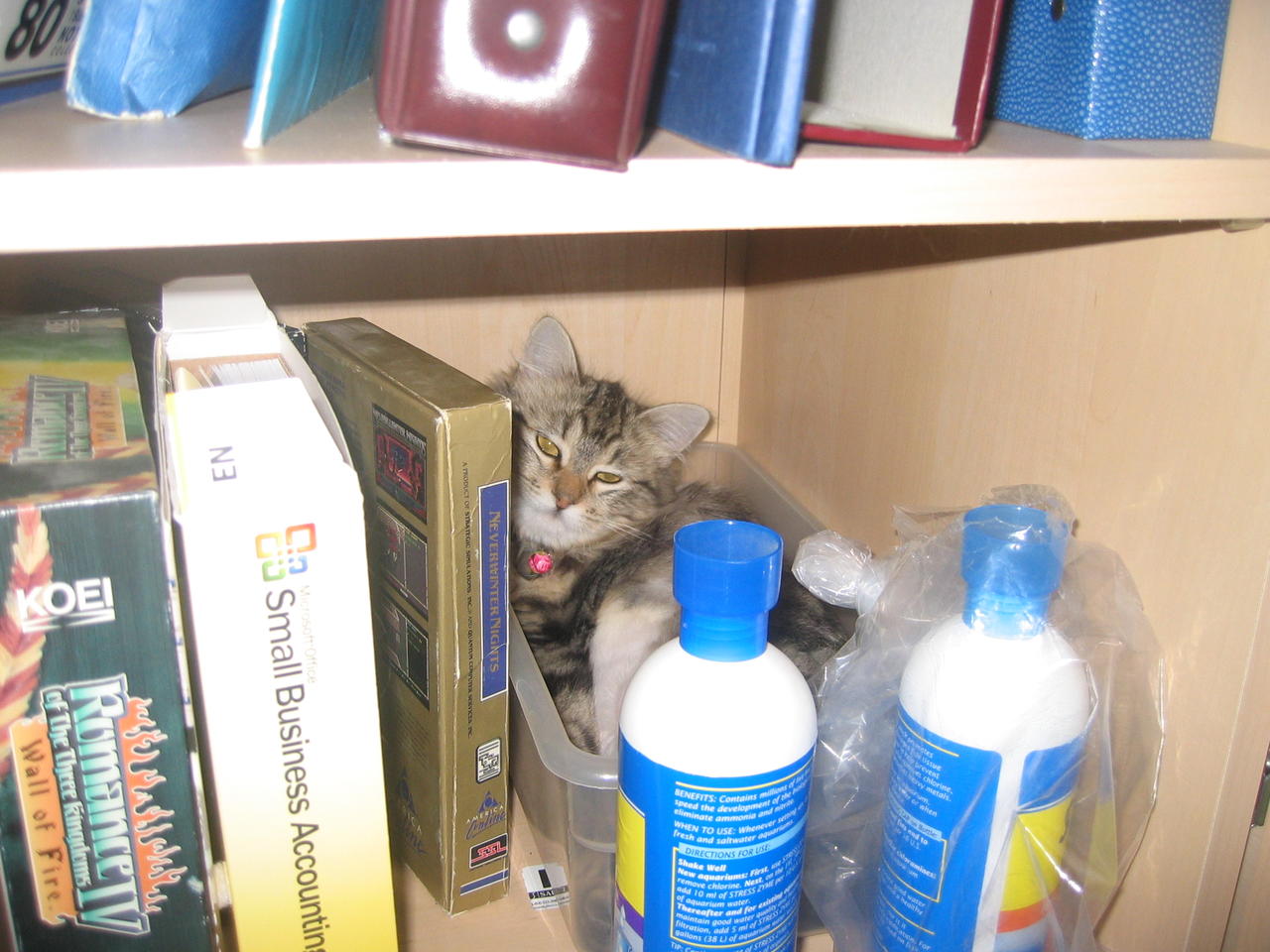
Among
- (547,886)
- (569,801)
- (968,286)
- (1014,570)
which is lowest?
(547,886)

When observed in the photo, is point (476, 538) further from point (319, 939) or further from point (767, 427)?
point (767, 427)

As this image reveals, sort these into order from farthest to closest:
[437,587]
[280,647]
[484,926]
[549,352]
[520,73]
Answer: [549,352], [484,926], [437,587], [280,647], [520,73]

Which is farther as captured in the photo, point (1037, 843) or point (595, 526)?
point (595, 526)

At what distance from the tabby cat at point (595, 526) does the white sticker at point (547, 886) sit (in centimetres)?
12

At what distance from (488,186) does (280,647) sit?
0.87ft

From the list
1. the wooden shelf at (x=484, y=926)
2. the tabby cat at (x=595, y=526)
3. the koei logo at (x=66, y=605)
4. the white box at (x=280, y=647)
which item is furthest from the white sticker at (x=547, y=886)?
the koei logo at (x=66, y=605)

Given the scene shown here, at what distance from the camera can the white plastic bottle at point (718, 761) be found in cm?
53

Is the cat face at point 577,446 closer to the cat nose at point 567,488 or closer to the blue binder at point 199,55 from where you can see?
the cat nose at point 567,488

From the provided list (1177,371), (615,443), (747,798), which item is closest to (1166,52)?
(1177,371)

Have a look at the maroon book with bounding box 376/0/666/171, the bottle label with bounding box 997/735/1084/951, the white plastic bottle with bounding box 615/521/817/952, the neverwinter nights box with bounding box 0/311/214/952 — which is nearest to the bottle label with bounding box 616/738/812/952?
the white plastic bottle with bounding box 615/521/817/952

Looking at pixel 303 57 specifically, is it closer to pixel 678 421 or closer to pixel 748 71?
Result: pixel 748 71

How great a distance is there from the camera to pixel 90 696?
0.47 metres

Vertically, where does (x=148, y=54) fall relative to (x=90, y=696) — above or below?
above

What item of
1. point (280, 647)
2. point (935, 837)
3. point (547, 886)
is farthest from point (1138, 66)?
point (547, 886)
